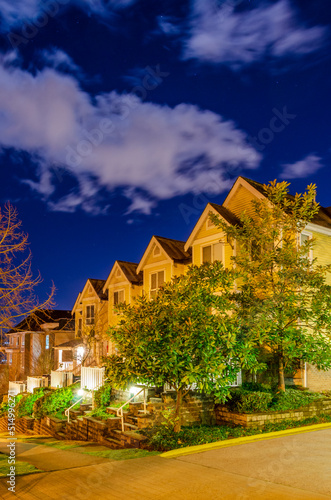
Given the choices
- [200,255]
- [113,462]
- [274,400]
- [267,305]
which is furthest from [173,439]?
[200,255]

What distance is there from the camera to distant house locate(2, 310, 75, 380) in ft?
144

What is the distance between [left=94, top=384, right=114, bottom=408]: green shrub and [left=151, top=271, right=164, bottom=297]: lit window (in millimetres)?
10510

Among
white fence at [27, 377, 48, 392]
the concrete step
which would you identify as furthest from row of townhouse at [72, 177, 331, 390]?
white fence at [27, 377, 48, 392]

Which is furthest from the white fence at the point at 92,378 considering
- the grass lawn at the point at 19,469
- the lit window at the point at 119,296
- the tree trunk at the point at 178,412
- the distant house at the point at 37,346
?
the distant house at the point at 37,346

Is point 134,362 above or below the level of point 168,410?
above

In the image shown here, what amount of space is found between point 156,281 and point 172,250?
2.29 meters

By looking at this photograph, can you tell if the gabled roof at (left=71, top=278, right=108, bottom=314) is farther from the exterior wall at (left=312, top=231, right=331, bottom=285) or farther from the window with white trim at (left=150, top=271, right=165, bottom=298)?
the exterior wall at (left=312, top=231, right=331, bottom=285)

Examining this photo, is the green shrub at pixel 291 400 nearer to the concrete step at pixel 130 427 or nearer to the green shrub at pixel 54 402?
the concrete step at pixel 130 427

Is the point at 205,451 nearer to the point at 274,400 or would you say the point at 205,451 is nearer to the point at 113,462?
A: the point at 113,462

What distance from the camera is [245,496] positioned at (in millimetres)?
7082

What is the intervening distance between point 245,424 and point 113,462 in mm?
4473

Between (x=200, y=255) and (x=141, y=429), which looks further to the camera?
(x=200, y=255)

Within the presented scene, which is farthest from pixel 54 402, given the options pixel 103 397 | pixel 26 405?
pixel 103 397

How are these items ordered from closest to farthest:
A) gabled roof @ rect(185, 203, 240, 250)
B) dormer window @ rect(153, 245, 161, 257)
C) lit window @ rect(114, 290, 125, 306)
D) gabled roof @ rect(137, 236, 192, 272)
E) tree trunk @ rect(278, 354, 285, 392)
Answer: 1. tree trunk @ rect(278, 354, 285, 392)
2. gabled roof @ rect(185, 203, 240, 250)
3. gabled roof @ rect(137, 236, 192, 272)
4. dormer window @ rect(153, 245, 161, 257)
5. lit window @ rect(114, 290, 125, 306)
